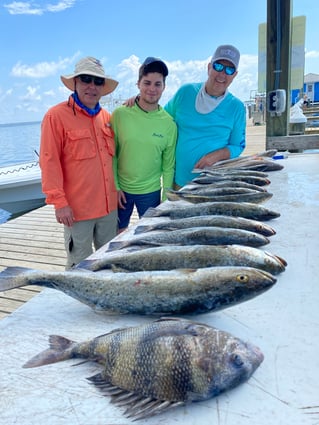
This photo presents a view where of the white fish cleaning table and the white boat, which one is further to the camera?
the white boat

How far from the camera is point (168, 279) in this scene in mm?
1387

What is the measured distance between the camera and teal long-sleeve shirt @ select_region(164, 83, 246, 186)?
151 inches

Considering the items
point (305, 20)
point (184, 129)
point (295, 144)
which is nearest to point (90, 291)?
point (184, 129)

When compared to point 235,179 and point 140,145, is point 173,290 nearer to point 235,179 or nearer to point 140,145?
point 235,179

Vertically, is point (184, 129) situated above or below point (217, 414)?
above

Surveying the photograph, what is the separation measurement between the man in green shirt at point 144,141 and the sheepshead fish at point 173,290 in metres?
2.15

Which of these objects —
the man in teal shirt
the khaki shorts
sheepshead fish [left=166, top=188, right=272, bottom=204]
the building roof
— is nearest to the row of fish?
sheepshead fish [left=166, top=188, right=272, bottom=204]

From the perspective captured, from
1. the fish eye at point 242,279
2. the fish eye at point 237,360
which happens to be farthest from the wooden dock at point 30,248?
the fish eye at point 237,360

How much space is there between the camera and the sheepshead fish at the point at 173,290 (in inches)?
51.8

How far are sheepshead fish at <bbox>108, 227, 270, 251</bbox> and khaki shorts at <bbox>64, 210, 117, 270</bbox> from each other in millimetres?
1350

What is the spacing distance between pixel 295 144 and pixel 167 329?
5.54m

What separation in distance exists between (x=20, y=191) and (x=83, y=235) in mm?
10090

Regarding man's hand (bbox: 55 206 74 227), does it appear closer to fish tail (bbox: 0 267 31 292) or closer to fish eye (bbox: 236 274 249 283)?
fish tail (bbox: 0 267 31 292)

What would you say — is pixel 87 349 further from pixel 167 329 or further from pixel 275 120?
pixel 275 120
